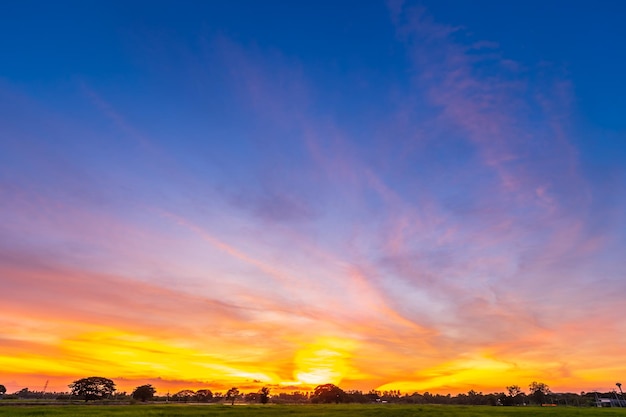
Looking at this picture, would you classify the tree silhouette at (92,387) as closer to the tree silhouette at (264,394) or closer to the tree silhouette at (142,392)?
the tree silhouette at (142,392)

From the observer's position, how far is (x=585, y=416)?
87.9m

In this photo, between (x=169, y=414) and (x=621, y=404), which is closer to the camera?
(x=169, y=414)

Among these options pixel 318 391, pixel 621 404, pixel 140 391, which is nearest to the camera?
pixel 140 391

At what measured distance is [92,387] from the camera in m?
130

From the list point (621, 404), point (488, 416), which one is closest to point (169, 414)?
point (488, 416)

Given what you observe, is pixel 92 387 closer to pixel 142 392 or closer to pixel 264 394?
pixel 142 392

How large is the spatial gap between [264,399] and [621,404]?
586 ft

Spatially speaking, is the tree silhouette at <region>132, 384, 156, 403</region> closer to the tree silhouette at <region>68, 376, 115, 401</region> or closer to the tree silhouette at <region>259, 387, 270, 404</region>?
the tree silhouette at <region>68, 376, 115, 401</region>

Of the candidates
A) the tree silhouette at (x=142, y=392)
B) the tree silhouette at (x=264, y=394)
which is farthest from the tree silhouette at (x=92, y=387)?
the tree silhouette at (x=264, y=394)

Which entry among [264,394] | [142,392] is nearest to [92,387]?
[142,392]

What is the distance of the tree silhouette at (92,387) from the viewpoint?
128750mm

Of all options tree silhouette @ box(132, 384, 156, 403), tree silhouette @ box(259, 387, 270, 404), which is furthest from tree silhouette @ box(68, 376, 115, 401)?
tree silhouette @ box(259, 387, 270, 404)

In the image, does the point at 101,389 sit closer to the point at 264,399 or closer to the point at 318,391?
the point at 264,399

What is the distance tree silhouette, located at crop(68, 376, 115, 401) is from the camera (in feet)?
422
